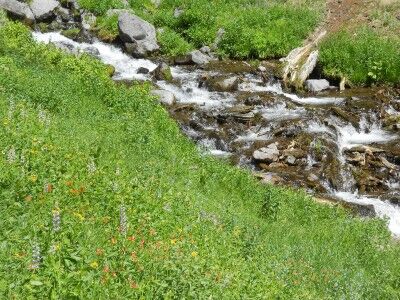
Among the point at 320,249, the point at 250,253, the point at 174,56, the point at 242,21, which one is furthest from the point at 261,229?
the point at 242,21

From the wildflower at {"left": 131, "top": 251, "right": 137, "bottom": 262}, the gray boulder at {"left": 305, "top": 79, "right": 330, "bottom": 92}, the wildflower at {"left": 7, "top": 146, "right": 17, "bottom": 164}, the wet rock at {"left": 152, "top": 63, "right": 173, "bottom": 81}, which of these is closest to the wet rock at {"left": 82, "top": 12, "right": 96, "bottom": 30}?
the wet rock at {"left": 152, "top": 63, "right": 173, "bottom": 81}

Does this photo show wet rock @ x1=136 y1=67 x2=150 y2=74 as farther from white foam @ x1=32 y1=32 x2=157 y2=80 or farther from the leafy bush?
the leafy bush

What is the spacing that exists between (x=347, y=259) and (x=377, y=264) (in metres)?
0.83

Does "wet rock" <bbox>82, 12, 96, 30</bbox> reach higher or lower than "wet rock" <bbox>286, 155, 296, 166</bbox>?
lower

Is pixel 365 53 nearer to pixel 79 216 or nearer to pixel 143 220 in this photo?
pixel 143 220

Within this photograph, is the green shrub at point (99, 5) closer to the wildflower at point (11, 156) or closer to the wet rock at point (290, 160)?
the wet rock at point (290, 160)

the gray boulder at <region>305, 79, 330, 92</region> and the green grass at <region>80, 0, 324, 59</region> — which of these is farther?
the green grass at <region>80, 0, 324, 59</region>

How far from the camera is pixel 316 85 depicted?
2645 cm

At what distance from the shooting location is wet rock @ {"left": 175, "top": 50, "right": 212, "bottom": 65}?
28.8 metres

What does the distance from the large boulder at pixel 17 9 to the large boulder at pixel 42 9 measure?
0.58m

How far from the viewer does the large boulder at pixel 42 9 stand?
31891mm

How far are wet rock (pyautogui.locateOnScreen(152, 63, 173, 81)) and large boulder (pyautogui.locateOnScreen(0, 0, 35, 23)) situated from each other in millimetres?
9636

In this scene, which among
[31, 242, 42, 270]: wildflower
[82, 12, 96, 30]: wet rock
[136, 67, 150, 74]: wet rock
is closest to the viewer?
[31, 242, 42, 270]: wildflower

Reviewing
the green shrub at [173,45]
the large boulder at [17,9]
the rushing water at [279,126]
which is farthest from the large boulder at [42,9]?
the rushing water at [279,126]
